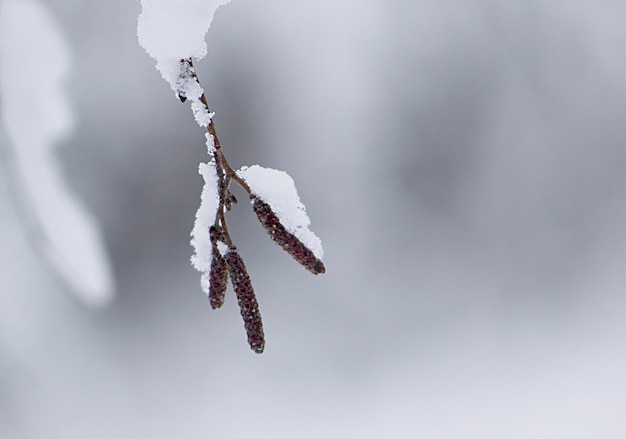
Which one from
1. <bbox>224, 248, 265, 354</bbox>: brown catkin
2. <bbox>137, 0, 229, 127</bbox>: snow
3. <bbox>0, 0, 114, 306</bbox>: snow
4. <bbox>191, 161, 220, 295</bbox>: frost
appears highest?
<bbox>0, 0, 114, 306</bbox>: snow

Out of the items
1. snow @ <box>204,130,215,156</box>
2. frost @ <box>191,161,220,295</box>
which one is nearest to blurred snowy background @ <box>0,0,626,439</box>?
frost @ <box>191,161,220,295</box>

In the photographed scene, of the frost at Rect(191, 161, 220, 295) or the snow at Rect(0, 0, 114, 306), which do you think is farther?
the snow at Rect(0, 0, 114, 306)

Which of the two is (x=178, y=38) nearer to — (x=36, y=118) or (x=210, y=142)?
(x=210, y=142)

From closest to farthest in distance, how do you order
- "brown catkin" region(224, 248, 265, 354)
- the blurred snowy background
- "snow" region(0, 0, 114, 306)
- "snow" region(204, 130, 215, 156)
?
"snow" region(204, 130, 215, 156) < "brown catkin" region(224, 248, 265, 354) < "snow" region(0, 0, 114, 306) < the blurred snowy background

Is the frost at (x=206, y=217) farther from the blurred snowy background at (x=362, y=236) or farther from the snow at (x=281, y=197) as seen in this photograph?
the blurred snowy background at (x=362, y=236)

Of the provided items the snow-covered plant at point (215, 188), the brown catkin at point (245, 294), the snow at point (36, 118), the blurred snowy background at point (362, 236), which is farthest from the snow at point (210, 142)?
the blurred snowy background at point (362, 236)

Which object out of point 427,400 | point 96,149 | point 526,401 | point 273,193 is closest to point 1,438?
point 96,149

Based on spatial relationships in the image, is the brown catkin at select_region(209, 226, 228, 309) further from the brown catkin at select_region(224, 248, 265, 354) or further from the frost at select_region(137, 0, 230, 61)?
the frost at select_region(137, 0, 230, 61)

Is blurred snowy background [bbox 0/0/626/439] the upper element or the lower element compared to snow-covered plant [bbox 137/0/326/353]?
upper
